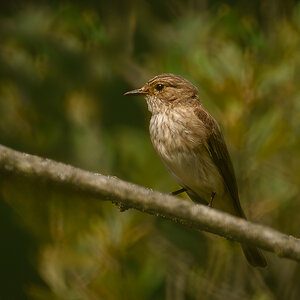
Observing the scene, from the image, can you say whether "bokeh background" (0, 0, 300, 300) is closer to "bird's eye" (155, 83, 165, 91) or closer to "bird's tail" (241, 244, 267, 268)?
"bird's tail" (241, 244, 267, 268)

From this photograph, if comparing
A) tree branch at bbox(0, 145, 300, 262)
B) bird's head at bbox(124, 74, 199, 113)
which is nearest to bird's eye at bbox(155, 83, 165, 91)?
bird's head at bbox(124, 74, 199, 113)

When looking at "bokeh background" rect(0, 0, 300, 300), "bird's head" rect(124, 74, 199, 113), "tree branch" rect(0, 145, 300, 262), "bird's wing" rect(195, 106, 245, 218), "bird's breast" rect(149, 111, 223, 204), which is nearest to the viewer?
"tree branch" rect(0, 145, 300, 262)

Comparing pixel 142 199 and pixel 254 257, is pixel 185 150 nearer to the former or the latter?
pixel 254 257

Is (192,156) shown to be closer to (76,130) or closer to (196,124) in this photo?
(196,124)

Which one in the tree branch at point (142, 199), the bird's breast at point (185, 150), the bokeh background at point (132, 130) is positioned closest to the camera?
the tree branch at point (142, 199)

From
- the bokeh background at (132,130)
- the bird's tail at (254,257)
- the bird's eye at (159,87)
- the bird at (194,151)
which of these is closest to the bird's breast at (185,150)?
the bird at (194,151)

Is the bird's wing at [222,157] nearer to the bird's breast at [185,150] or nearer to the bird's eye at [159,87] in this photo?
the bird's breast at [185,150]

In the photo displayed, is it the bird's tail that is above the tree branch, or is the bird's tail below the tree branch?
below
